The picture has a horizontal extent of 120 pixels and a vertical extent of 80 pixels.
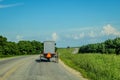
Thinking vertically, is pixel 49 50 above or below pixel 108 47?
below

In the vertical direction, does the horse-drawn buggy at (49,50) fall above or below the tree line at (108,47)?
below

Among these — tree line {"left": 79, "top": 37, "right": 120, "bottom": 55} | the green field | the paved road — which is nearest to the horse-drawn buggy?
the green field

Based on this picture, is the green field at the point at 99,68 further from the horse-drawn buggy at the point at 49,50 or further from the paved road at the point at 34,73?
the horse-drawn buggy at the point at 49,50

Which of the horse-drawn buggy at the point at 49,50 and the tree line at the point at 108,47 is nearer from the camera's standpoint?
the horse-drawn buggy at the point at 49,50

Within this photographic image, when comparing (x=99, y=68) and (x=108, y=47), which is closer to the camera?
(x=99, y=68)

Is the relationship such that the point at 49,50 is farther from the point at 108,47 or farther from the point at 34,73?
the point at 108,47

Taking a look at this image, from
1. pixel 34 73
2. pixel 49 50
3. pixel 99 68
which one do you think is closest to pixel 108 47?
pixel 49 50

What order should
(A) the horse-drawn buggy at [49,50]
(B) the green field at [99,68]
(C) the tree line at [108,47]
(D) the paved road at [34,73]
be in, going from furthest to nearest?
(C) the tree line at [108,47] < (A) the horse-drawn buggy at [49,50] < (D) the paved road at [34,73] < (B) the green field at [99,68]

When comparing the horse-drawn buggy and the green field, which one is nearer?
the green field

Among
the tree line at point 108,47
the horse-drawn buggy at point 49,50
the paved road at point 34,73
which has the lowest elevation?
the paved road at point 34,73

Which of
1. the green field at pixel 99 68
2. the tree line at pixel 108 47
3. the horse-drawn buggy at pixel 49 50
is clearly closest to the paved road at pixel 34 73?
the green field at pixel 99 68

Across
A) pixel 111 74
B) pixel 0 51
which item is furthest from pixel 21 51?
pixel 111 74

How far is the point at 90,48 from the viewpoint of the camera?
4358 inches

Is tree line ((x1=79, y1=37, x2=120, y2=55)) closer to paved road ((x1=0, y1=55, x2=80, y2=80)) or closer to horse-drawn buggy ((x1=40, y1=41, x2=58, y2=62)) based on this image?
horse-drawn buggy ((x1=40, y1=41, x2=58, y2=62))
